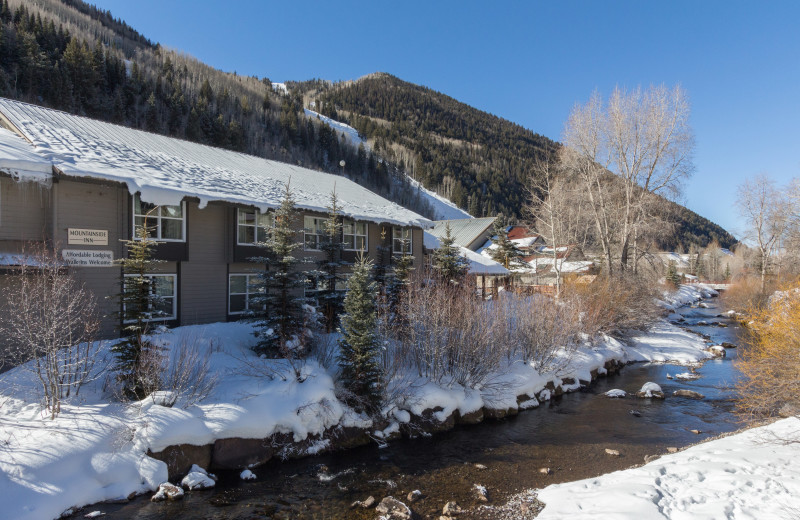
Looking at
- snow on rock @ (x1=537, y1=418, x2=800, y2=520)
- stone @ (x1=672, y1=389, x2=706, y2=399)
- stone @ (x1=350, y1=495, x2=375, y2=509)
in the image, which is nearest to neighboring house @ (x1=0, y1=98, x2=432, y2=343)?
stone @ (x1=350, y1=495, x2=375, y2=509)

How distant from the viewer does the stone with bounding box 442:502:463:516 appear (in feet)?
27.7

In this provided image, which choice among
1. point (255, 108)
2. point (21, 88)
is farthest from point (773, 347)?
point (255, 108)

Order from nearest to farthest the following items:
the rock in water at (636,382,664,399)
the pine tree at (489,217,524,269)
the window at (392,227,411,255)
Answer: the rock in water at (636,382,664,399) → the window at (392,227,411,255) → the pine tree at (489,217,524,269)

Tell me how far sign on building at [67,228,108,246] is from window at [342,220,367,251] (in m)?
10.7

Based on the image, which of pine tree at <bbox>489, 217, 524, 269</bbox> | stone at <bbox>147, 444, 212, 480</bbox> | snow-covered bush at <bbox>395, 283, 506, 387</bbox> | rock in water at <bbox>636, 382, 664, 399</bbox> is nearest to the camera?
stone at <bbox>147, 444, 212, 480</bbox>

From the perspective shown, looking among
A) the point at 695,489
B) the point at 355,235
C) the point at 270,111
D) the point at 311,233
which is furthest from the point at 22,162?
the point at 270,111

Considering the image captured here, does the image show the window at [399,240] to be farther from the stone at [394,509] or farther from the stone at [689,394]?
the stone at [394,509]

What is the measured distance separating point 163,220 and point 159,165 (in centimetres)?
245

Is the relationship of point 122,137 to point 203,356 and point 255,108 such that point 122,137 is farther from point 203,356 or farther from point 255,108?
point 255,108

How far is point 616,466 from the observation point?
1048 cm

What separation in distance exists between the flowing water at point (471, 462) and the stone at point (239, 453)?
237mm

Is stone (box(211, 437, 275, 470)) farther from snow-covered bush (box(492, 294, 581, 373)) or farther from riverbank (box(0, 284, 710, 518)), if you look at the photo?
snow-covered bush (box(492, 294, 581, 373))

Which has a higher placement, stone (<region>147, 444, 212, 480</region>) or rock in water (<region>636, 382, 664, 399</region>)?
stone (<region>147, 444, 212, 480</region>)

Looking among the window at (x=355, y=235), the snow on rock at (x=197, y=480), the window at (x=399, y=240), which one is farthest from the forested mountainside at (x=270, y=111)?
the snow on rock at (x=197, y=480)
